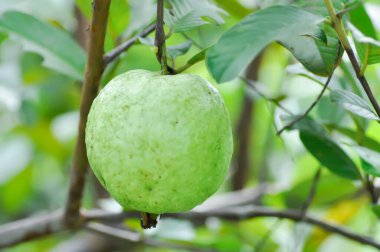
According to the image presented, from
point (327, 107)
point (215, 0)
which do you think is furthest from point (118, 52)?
point (215, 0)

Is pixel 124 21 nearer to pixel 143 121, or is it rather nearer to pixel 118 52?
pixel 118 52

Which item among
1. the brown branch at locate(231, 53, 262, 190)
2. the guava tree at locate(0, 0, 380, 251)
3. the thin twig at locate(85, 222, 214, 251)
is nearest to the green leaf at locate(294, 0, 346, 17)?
the guava tree at locate(0, 0, 380, 251)

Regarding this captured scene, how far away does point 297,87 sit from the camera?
67.6 inches

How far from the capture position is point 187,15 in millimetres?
708

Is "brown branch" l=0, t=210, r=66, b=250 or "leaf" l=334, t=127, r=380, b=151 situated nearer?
"leaf" l=334, t=127, r=380, b=151

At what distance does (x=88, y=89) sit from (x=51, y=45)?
21 centimetres

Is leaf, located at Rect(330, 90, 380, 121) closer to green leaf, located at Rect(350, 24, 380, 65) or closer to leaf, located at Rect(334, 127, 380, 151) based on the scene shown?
green leaf, located at Rect(350, 24, 380, 65)

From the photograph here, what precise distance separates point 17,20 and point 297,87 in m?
0.96

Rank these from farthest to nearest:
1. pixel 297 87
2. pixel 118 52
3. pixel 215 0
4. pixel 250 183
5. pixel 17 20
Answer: pixel 250 183, pixel 297 87, pixel 215 0, pixel 17 20, pixel 118 52

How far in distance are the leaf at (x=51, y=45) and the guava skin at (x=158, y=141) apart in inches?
13.5

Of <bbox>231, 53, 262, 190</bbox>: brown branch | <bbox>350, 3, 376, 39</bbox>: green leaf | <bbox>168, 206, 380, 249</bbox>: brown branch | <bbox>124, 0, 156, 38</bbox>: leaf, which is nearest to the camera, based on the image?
<bbox>350, 3, 376, 39</bbox>: green leaf

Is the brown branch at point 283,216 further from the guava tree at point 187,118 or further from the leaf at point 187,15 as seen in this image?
the leaf at point 187,15

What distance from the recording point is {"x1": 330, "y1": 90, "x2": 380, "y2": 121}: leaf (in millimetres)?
668

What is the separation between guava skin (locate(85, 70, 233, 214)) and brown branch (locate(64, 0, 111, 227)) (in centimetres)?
12
